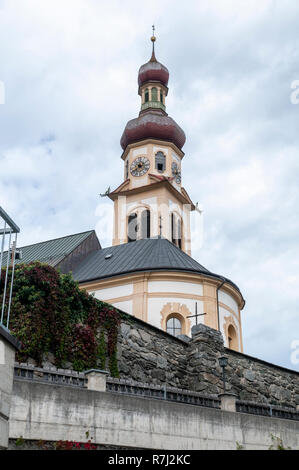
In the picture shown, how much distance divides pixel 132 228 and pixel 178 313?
63.1 ft

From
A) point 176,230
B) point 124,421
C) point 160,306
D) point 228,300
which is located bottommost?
point 124,421

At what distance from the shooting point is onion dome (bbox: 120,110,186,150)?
173ft

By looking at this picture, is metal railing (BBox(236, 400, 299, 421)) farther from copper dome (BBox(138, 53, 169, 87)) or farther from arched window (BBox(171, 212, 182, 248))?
copper dome (BBox(138, 53, 169, 87))

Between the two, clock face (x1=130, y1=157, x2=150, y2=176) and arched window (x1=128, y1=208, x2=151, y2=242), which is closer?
arched window (x1=128, y1=208, x2=151, y2=242)

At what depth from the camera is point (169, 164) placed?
5150 centimetres

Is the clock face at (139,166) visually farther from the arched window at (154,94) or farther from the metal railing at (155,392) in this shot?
the metal railing at (155,392)

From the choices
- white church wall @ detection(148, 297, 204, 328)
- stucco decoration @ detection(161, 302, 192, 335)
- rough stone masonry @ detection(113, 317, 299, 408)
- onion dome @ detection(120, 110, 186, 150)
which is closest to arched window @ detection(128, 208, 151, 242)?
→ onion dome @ detection(120, 110, 186, 150)

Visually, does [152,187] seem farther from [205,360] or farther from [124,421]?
[124,421]

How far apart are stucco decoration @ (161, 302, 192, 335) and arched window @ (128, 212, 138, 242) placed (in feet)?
60.0

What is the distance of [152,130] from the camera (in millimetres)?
52625

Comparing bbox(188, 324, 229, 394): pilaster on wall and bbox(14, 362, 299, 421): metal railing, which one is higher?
bbox(188, 324, 229, 394): pilaster on wall

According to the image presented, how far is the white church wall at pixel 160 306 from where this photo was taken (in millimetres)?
30062

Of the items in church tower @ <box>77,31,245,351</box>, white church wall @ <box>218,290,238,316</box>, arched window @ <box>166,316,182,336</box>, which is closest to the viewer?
arched window @ <box>166,316,182,336</box>

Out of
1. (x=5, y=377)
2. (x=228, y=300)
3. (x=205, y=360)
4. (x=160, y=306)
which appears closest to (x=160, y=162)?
(x=228, y=300)
